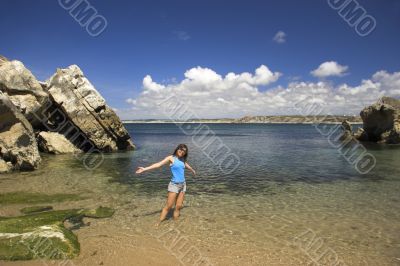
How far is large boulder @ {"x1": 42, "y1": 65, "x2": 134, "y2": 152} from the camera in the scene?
3450 centimetres

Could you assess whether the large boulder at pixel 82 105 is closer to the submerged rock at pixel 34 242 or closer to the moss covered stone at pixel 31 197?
the moss covered stone at pixel 31 197

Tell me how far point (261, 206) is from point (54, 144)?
2669cm

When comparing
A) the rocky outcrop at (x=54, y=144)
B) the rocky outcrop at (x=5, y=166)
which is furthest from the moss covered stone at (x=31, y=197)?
the rocky outcrop at (x=54, y=144)

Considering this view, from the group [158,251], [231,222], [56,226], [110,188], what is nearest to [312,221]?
[231,222]

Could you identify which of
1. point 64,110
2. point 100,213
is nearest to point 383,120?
point 64,110

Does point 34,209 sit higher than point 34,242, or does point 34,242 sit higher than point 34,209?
point 34,242

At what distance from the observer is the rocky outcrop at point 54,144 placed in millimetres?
33628

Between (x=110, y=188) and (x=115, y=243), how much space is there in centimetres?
890

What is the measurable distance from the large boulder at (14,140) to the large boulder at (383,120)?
5519cm

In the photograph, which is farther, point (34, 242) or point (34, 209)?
point (34, 209)

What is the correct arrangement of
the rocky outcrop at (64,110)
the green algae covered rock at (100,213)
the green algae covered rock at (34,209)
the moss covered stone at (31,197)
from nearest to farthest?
the green algae covered rock at (100,213) < the green algae covered rock at (34,209) < the moss covered stone at (31,197) < the rocky outcrop at (64,110)

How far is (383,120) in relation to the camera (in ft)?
187

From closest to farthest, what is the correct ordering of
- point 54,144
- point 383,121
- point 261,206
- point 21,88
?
point 261,206, point 21,88, point 54,144, point 383,121

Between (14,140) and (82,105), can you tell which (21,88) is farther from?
(14,140)
